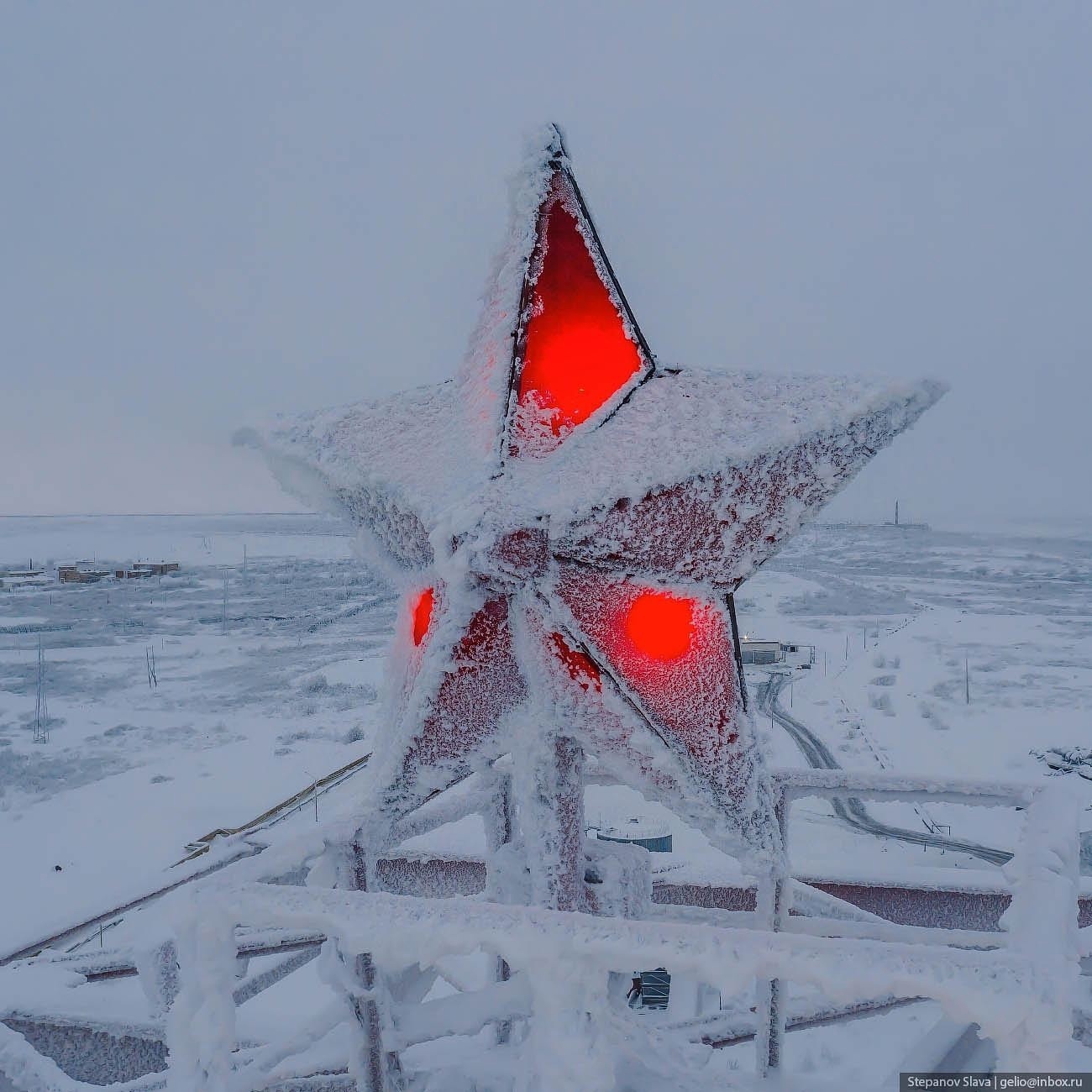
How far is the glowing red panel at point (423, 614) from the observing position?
240 cm

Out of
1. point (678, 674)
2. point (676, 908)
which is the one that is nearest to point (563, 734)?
point (678, 674)

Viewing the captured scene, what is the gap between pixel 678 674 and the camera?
2125 mm

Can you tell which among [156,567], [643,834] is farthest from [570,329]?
[156,567]

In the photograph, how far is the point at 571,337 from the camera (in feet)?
7.43

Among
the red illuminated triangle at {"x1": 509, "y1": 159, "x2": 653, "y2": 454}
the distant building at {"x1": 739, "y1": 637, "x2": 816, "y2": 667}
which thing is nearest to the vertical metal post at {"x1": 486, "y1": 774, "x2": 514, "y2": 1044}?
the red illuminated triangle at {"x1": 509, "y1": 159, "x2": 653, "y2": 454}

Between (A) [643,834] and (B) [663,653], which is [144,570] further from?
(B) [663,653]

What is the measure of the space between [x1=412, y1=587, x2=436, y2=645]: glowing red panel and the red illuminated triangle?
662 mm

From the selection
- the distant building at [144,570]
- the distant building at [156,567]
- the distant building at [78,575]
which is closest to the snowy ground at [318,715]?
the distant building at [78,575]

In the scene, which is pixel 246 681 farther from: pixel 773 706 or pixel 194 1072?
pixel 194 1072

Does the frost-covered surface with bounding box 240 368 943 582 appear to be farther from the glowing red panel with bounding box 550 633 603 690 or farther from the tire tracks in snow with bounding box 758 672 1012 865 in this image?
the tire tracks in snow with bounding box 758 672 1012 865

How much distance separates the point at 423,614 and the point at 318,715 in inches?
533

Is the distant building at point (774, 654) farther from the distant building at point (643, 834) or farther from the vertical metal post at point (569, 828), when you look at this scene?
the vertical metal post at point (569, 828)

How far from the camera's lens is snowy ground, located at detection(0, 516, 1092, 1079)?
8.18m

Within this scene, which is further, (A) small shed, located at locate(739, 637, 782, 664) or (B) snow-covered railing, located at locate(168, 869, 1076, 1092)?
(A) small shed, located at locate(739, 637, 782, 664)
